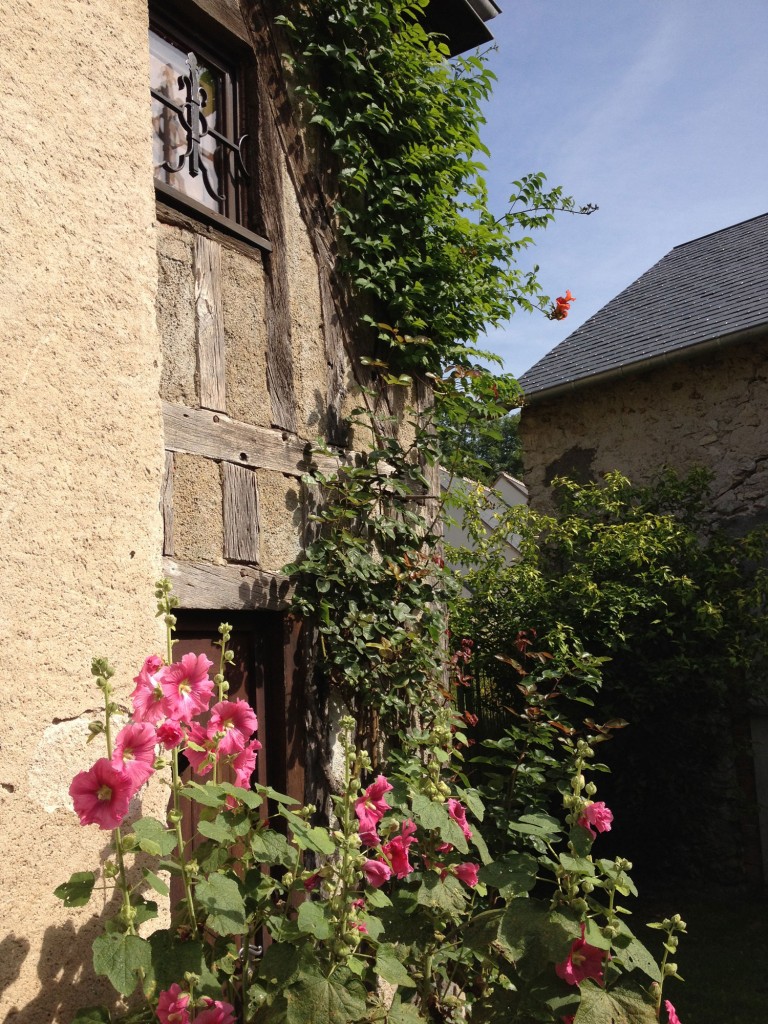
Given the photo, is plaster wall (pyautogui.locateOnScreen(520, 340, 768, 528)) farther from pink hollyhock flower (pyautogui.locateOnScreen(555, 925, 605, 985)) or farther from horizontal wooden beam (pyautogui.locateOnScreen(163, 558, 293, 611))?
pink hollyhock flower (pyautogui.locateOnScreen(555, 925, 605, 985))

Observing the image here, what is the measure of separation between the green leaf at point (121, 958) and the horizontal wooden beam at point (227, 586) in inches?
49.4

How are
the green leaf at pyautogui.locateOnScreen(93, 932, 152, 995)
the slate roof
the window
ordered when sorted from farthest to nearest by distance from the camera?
the slate roof < the window < the green leaf at pyautogui.locateOnScreen(93, 932, 152, 995)

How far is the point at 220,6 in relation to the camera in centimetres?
345

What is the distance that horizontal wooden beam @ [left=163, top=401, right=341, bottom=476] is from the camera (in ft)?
9.75

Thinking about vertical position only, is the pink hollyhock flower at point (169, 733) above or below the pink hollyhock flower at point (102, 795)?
above

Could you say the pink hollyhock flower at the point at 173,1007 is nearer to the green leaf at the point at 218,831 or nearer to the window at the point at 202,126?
the green leaf at the point at 218,831

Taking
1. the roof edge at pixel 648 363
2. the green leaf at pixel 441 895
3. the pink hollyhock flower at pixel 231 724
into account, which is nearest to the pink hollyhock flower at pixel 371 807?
the green leaf at pixel 441 895

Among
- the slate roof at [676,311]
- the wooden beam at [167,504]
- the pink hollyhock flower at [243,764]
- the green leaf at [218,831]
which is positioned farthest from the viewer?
the slate roof at [676,311]

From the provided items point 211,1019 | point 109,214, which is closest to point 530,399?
point 109,214

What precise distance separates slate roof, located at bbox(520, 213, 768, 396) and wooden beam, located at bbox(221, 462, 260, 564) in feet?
18.3

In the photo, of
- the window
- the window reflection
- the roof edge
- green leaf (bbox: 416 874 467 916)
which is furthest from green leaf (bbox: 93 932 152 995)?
the roof edge

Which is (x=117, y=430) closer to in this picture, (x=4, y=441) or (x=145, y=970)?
(x=4, y=441)

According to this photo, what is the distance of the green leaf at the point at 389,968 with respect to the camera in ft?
6.49

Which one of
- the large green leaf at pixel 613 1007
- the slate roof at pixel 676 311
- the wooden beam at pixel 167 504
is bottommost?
the large green leaf at pixel 613 1007
